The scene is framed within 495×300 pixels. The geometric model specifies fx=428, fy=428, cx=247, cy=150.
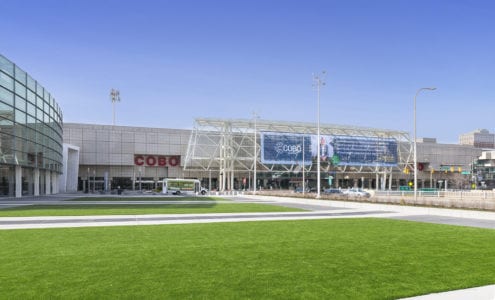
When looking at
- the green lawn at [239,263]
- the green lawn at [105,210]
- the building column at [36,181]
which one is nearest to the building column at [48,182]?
the building column at [36,181]

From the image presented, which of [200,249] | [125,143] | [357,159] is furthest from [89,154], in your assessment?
[200,249]

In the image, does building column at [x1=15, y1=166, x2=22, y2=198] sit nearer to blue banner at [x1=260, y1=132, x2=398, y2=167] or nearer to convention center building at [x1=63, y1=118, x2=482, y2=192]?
convention center building at [x1=63, y1=118, x2=482, y2=192]

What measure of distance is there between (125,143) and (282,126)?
35820mm

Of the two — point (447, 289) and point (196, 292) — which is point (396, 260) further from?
point (196, 292)

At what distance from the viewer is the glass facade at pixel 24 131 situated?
4038cm

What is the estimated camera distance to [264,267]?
9781 mm

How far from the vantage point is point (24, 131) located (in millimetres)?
44969

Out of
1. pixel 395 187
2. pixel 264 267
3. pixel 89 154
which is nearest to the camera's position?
pixel 264 267

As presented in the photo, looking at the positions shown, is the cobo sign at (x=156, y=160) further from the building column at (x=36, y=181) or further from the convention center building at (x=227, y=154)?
the building column at (x=36, y=181)

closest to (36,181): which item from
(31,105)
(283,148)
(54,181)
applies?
(31,105)

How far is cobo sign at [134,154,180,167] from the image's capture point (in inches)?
3878

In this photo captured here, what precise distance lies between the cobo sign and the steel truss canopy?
15.2 feet

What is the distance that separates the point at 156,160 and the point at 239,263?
9158cm

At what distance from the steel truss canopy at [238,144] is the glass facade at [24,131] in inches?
1528
